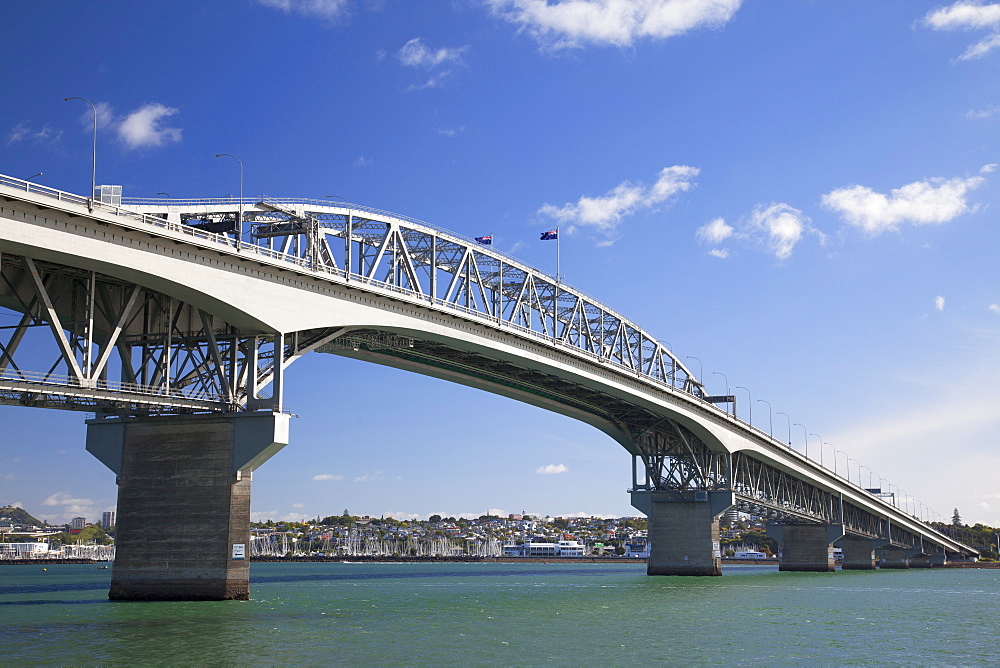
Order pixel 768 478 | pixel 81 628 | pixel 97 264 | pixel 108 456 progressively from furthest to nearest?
pixel 768 478, pixel 108 456, pixel 97 264, pixel 81 628

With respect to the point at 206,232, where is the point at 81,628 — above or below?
below

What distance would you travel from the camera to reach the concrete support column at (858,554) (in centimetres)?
14412

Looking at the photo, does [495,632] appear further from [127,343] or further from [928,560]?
[928,560]

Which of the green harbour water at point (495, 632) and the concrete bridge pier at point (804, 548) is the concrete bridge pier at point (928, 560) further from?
the green harbour water at point (495, 632)

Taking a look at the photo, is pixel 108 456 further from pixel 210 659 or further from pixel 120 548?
pixel 210 659

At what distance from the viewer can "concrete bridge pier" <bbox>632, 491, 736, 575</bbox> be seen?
314 ft

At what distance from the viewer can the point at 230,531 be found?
43.8 meters

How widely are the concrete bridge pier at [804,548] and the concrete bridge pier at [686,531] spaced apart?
34.9 meters

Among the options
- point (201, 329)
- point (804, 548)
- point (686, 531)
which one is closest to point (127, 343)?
point (201, 329)

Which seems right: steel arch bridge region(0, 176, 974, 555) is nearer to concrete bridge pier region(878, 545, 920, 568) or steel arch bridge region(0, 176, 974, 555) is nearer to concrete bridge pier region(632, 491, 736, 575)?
concrete bridge pier region(632, 491, 736, 575)

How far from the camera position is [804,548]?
129m

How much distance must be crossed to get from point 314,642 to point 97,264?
16.9 m

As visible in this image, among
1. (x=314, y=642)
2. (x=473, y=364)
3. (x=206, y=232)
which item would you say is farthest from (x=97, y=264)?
(x=473, y=364)

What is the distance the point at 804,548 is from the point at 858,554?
2087cm
